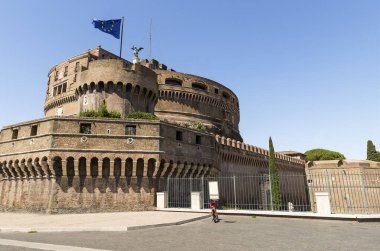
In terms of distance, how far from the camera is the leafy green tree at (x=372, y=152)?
203ft

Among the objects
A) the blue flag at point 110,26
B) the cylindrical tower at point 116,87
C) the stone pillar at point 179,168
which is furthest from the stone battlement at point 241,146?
the blue flag at point 110,26

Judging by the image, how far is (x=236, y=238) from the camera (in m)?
9.57

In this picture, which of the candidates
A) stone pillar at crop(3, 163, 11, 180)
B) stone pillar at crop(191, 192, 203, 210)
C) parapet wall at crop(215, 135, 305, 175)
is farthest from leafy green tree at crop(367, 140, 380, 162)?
stone pillar at crop(3, 163, 11, 180)

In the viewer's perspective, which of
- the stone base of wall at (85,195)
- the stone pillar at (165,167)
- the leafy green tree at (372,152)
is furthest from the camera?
the leafy green tree at (372,152)

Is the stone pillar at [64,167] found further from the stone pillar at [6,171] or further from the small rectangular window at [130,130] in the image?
the stone pillar at [6,171]

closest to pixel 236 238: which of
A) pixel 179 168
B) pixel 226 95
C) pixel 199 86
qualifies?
pixel 179 168

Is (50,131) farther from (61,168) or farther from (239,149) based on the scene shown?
(239,149)

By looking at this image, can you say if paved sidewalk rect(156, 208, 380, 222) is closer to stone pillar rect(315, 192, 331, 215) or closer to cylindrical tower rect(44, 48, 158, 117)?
stone pillar rect(315, 192, 331, 215)

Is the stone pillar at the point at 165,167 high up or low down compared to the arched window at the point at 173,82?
down

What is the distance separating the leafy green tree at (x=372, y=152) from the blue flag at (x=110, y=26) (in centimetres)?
6333

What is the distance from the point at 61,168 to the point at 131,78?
11458 millimetres

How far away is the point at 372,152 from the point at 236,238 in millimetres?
68174

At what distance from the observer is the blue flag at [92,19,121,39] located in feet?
100

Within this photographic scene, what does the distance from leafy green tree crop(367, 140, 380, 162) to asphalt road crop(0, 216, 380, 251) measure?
60.9m
